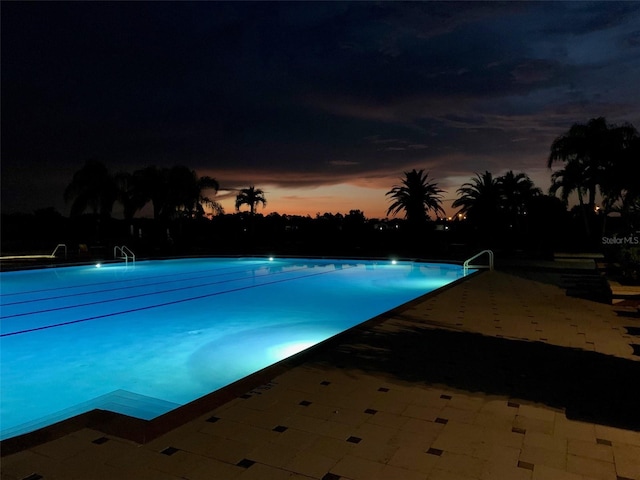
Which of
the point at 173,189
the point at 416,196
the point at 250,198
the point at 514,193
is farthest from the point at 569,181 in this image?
the point at 173,189

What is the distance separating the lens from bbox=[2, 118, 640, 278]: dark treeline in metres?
24.5

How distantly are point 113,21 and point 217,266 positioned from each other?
35.1 ft

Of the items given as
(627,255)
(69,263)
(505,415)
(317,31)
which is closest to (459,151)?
(317,31)

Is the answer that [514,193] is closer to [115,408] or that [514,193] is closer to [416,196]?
[416,196]

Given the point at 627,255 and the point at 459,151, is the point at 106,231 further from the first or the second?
the point at 627,255

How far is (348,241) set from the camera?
28.0m

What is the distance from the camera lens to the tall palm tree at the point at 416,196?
29.7 metres

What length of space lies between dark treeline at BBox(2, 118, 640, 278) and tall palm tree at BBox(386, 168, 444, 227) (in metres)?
0.07

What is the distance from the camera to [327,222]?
32.1 m

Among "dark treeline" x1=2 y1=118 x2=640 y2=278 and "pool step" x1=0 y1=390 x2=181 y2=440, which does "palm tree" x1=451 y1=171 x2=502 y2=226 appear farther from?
"pool step" x1=0 y1=390 x2=181 y2=440

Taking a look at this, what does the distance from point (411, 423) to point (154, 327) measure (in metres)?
6.93

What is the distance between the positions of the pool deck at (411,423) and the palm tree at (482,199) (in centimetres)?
2263

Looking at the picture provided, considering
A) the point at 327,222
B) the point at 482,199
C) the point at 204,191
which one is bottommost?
the point at 327,222

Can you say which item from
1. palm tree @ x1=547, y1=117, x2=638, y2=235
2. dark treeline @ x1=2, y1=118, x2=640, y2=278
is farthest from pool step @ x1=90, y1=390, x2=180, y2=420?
palm tree @ x1=547, y1=117, x2=638, y2=235
